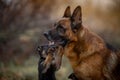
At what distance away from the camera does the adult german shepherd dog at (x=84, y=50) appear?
3762mm

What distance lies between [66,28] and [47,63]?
346 millimetres

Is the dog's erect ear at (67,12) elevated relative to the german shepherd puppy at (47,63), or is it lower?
elevated

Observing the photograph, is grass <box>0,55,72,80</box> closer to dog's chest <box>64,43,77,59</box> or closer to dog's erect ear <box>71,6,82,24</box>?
dog's chest <box>64,43,77,59</box>

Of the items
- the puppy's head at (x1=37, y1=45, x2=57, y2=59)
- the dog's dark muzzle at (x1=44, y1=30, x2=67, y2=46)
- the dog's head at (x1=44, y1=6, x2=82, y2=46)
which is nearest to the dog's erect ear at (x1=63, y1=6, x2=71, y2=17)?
the dog's head at (x1=44, y1=6, x2=82, y2=46)

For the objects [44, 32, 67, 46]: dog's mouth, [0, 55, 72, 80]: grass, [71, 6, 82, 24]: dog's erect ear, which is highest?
[71, 6, 82, 24]: dog's erect ear

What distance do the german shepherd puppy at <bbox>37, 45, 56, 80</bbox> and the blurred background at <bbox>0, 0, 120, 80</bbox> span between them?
45mm

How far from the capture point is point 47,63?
3859 millimetres

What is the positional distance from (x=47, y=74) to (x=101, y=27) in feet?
2.03

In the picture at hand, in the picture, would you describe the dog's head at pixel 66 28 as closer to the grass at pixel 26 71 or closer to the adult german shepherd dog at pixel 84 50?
the adult german shepherd dog at pixel 84 50

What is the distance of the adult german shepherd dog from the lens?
3762mm

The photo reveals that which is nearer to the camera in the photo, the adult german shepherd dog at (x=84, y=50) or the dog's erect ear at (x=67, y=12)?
the adult german shepherd dog at (x=84, y=50)

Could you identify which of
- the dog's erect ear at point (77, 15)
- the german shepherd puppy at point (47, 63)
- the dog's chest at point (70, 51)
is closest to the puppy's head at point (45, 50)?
the german shepherd puppy at point (47, 63)

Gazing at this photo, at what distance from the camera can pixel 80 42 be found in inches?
150

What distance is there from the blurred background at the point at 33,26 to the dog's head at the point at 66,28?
2.4 inches
